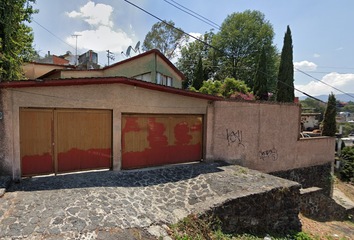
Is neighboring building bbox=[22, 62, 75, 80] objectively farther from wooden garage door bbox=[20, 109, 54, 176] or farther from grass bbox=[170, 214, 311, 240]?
grass bbox=[170, 214, 311, 240]

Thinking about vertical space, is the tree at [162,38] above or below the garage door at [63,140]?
above

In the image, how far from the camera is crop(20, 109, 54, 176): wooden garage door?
5.21 meters

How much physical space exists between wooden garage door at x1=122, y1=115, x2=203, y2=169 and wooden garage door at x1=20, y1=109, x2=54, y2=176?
7.30ft

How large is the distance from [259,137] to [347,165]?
12430 mm

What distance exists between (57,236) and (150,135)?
4.35 meters

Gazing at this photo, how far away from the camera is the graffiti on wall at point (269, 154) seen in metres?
9.44

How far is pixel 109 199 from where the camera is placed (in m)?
4.27

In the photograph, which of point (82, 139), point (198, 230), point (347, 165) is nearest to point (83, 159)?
point (82, 139)

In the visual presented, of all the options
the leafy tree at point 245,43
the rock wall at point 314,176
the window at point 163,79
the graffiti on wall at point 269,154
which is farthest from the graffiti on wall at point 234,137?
the leafy tree at point 245,43

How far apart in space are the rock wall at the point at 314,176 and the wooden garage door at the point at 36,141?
11066 mm

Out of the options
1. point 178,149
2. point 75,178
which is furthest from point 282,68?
point 75,178

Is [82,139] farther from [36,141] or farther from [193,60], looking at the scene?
[193,60]

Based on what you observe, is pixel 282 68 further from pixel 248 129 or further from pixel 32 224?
pixel 32 224

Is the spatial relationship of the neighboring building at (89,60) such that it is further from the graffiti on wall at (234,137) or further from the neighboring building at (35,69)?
the graffiti on wall at (234,137)
